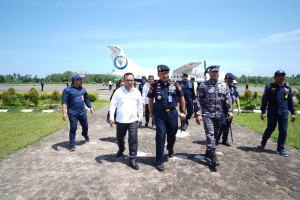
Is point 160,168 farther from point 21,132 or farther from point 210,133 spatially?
→ point 21,132

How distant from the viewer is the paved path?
121 inches

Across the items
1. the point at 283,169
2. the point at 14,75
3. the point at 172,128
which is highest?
the point at 14,75

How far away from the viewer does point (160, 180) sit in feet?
11.4

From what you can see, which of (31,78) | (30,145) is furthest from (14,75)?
(30,145)

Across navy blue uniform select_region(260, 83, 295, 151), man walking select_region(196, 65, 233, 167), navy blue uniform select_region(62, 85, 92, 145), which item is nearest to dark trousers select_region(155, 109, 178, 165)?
man walking select_region(196, 65, 233, 167)

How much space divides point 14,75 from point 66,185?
101 meters

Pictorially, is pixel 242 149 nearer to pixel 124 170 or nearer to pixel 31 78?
pixel 124 170

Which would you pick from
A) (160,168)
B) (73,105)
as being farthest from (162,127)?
(73,105)

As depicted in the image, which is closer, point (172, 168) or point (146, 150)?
point (172, 168)

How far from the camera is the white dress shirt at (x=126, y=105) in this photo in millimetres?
4086

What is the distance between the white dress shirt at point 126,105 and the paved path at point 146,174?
1.05 m

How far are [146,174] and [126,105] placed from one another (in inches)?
59.2

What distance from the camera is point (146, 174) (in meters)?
3.71

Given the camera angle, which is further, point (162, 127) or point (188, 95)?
point (188, 95)
